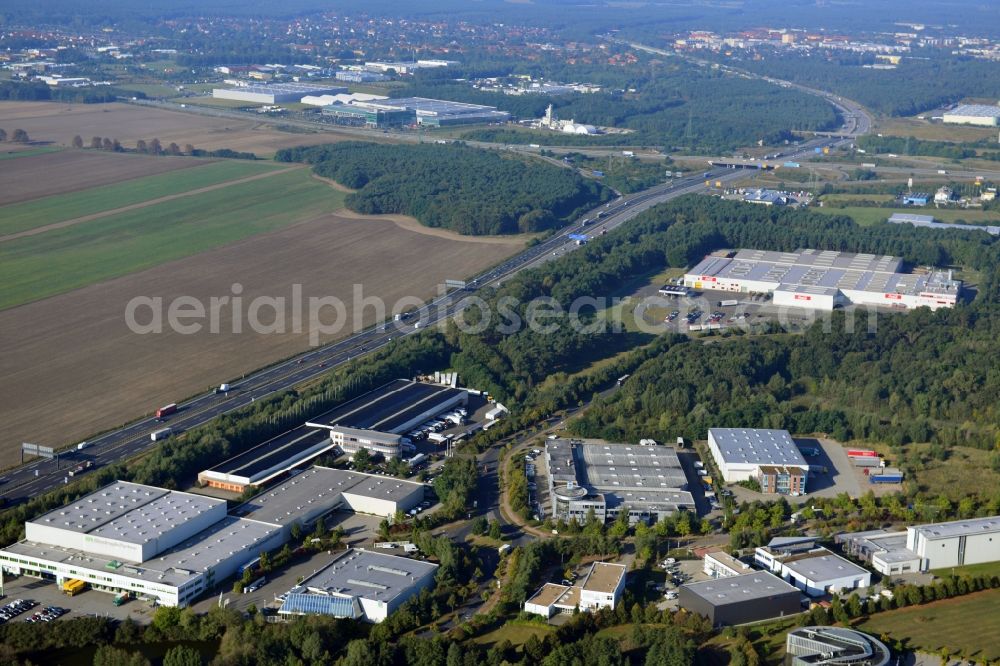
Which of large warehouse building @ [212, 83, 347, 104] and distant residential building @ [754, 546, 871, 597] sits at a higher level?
large warehouse building @ [212, 83, 347, 104]

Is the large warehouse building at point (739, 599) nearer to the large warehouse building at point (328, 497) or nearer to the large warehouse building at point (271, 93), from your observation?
the large warehouse building at point (328, 497)

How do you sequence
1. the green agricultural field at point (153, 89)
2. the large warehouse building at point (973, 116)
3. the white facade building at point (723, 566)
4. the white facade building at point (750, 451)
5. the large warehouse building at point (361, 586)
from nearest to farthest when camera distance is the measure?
the large warehouse building at point (361, 586) → the white facade building at point (723, 566) → the white facade building at point (750, 451) → the large warehouse building at point (973, 116) → the green agricultural field at point (153, 89)

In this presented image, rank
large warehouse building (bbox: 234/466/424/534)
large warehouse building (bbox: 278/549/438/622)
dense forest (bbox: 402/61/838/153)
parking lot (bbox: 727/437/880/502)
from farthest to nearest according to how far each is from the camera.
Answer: dense forest (bbox: 402/61/838/153), parking lot (bbox: 727/437/880/502), large warehouse building (bbox: 234/466/424/534), large warehouse building (bbox: 278/549/438/622)

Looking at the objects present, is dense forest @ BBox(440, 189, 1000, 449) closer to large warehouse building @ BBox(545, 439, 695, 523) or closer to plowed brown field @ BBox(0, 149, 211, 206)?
large warehouse building @ BBox(545, 439, 695, 523)

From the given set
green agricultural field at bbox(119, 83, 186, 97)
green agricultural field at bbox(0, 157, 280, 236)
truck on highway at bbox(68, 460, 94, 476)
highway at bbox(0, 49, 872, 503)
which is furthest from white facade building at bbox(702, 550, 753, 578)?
green agricultural field at bbox(119, 83, 186, 97)

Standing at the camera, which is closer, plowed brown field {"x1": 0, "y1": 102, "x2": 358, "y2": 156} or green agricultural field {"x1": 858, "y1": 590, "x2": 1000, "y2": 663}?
green agricultural field {"x1": 858, "y1": 590, "x2": 1000, "y2": 663}

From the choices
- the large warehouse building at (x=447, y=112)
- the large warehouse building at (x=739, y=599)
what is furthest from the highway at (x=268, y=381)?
the large warehouse building at (x=447, y=112)

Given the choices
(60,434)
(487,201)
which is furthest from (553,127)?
(60,434)
